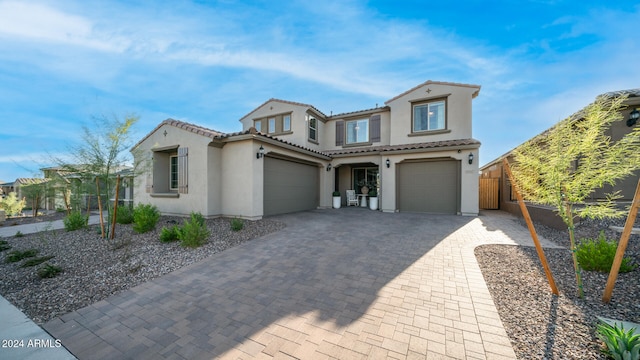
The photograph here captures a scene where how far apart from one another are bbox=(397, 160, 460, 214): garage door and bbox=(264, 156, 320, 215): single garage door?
16.0 feet

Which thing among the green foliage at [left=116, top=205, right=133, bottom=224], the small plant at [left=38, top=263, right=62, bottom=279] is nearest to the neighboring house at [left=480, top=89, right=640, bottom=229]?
the small plant at [left=38, top=263, right=62, bottom=279]

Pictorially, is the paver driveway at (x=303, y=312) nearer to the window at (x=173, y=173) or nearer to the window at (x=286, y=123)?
the window at (x=173, y=173)

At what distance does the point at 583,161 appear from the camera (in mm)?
3314

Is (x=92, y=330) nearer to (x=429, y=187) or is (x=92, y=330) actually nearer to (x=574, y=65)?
(x=429, y=187)

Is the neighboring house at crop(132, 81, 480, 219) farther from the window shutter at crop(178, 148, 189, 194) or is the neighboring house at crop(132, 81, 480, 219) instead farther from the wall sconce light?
the wall sconce light

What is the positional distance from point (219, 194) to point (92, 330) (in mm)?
6937

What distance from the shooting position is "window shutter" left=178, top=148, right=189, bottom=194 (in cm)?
947

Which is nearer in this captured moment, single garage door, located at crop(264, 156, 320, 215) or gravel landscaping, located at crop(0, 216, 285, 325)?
gravel landscaping, located at crop(0, 216, 285, 325)

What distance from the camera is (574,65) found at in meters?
8.03

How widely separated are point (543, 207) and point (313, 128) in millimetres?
11490

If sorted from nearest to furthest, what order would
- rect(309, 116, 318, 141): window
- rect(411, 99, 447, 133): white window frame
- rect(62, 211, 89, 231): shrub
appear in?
rect(62, 211, 89, 231): shrub < rect(411, 99, 447, 133): white window frame < rect(309, 116, 318, 141): window

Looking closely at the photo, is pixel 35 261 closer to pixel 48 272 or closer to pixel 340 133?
pixel 48 272

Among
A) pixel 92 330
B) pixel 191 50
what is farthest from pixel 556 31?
pixel 92 330

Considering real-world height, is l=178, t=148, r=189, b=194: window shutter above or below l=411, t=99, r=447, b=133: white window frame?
below
